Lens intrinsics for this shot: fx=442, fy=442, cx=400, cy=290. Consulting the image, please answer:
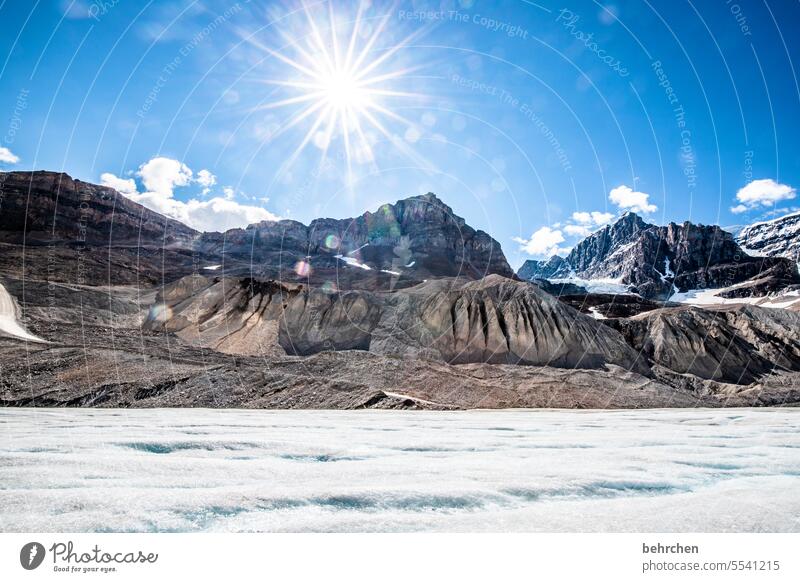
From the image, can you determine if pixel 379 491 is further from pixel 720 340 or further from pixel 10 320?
pixel 720 340

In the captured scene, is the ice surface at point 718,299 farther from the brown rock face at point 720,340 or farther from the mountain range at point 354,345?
the brown rock face at point 720,340

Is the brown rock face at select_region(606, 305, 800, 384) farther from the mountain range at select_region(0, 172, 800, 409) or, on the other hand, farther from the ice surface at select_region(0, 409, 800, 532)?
the ice surface at select_region(0, 409, 800, 532)

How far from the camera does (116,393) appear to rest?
2475 cm

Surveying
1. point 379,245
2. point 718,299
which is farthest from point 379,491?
point 718,299

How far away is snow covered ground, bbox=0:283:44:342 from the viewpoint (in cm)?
3704

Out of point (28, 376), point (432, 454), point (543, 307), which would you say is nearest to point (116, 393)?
point (28, 376)

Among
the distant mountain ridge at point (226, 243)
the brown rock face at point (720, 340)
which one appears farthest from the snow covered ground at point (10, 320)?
the brown rock face at point (720, 340)

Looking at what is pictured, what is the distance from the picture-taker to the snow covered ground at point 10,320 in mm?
37041
